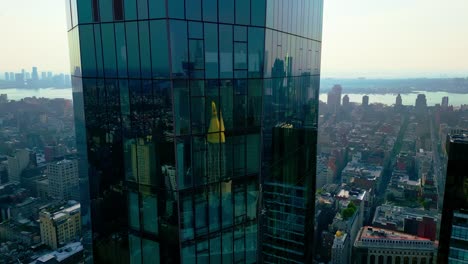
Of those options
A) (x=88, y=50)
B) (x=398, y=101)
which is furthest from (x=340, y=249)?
(x=398, y=101)

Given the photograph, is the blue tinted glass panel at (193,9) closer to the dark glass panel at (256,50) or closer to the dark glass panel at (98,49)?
the dark glass panel at (256,50)

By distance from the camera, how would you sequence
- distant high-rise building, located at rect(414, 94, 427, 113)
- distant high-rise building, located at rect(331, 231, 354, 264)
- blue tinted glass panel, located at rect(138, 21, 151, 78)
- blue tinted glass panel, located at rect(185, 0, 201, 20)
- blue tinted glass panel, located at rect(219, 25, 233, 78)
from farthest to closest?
distant high-rise building, located at rect(414, 94, 427, 113) → distant high-rise building, located at rect(331, 231, 354, 264) → blue tinted glass panel, located at rect(219, 25, 233, 78) → blue tinted glass panel, located at rect(138, 21, 151, 78) → blue tinted glass panel, located at rect(185, 0, 201, 20)

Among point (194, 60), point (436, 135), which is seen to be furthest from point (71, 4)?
point (436, 135)

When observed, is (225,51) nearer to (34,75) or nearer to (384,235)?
(384,235)

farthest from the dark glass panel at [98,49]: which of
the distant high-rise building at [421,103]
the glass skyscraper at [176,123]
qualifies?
the distant high-rise building at [421,103]

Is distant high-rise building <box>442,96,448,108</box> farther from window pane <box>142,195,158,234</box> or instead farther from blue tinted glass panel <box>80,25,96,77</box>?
blue tinted glass panel <box>80,25,96,77</box>

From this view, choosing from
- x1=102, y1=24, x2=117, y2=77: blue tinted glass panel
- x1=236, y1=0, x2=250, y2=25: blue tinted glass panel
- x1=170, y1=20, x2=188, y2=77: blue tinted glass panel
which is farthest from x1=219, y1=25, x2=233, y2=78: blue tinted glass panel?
x1=102, y1=24, x2=117, y2=77: blue tinted glass panel
